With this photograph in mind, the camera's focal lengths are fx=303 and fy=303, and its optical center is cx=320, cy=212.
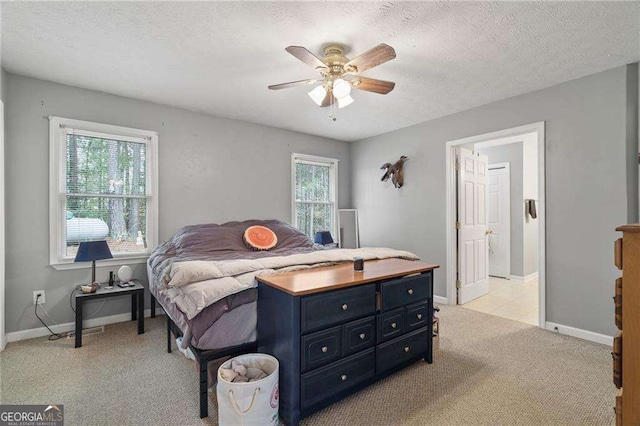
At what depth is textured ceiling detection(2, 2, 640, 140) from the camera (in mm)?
1938

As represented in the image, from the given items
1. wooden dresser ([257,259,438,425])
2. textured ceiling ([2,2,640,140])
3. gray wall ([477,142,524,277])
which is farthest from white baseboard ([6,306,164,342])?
gray wall ([477,142,524,277])

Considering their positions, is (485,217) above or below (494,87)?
below

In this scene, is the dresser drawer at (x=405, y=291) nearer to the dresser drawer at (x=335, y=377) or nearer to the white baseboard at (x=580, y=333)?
the dresser drawer at (x=335, y=377)

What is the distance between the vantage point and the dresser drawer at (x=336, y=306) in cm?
167

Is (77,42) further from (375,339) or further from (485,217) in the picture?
(485,217)

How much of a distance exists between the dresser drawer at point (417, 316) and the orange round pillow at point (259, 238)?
177 cm

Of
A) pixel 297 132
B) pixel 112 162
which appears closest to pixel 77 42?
pixel 112 162

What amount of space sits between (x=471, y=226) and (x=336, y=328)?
3.20 m

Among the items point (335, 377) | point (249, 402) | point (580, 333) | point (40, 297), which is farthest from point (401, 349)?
point (40, 297)

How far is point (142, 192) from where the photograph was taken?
3512mm

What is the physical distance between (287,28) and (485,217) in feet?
12.7

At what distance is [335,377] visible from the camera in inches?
70.7

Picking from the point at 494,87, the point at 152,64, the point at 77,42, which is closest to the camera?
the point at 77,42

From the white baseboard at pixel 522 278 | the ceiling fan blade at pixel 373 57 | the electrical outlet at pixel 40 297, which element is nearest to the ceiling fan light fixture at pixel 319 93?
the ceiling fan blade at pixel 373 57
